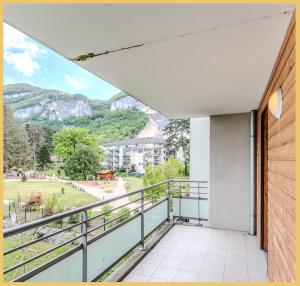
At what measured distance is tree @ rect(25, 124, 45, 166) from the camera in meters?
17.4

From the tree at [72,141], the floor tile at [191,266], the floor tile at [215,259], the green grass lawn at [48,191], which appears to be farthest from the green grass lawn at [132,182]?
the floor tile at [191,266]

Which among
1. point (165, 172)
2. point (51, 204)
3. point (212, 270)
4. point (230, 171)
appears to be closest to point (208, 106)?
point (230, 171)

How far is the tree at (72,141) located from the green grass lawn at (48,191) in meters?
3.24

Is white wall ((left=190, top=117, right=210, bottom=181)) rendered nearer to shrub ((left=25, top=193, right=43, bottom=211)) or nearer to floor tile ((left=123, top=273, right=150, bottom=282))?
floor tile ((left=123, top=273, right=150, bottom=282))

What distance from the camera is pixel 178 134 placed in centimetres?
2184

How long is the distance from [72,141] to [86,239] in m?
20.9

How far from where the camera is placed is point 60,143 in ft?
68.3

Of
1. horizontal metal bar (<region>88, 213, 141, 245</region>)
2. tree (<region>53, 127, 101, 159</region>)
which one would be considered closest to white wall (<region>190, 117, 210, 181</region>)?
horizontal metal bar (<region>88, 213, 141, 245</region>)

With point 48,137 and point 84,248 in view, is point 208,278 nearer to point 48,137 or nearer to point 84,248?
point 84,248

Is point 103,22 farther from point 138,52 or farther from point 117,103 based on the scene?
point 117,103

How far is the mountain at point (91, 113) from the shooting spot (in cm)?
1864

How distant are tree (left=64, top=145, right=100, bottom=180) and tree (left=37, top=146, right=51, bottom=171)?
7.46 feet

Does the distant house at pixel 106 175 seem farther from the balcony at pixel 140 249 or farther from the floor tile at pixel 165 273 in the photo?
Result: the floor tile at pixel 165 273

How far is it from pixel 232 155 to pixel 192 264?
236cm
